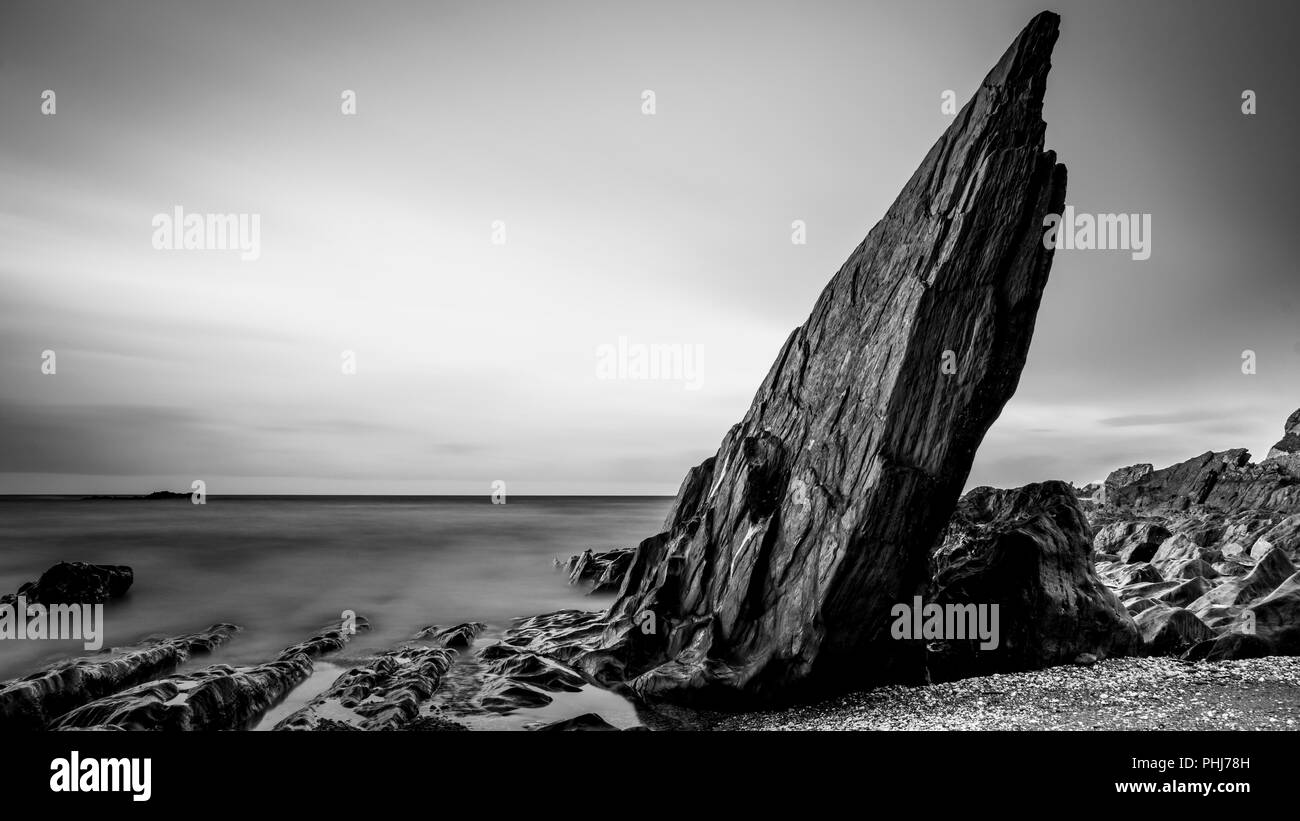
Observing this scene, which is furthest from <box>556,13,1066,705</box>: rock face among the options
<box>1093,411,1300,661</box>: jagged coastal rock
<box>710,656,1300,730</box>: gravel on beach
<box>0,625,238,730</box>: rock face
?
<box>0,625,238,730</box>: rock face

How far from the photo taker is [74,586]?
711 inches

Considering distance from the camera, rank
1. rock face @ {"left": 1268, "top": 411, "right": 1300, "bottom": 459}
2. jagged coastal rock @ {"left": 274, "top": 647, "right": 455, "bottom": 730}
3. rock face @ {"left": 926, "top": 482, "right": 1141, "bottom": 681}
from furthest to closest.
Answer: rock face @ {"left": 1268, "top": 411, "right": 1300, "bottom": 459} → rock face @ {"left": 926, "top": 482, "right": 1141, "bottom": 681} → jagged coastal rock @ {"left": 274, "top": 647, "right": 455, "bottom": 730}

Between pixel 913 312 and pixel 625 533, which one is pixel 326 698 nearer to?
pixel 913 312

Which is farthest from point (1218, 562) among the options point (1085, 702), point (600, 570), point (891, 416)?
point (600, 570)

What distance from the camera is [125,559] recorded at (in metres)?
27.4

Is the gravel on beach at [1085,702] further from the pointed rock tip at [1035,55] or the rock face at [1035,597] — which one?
the pointed rock tip at [1035,55]

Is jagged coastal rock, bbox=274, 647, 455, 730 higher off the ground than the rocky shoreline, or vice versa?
the rocky shoreline

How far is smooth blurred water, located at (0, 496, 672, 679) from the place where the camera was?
16.3 meters

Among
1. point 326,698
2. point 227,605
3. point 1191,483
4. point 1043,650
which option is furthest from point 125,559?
point 1191,483

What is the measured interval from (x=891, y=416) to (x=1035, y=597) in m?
5.10

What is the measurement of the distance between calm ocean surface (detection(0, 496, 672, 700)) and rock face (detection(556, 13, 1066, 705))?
977 cm

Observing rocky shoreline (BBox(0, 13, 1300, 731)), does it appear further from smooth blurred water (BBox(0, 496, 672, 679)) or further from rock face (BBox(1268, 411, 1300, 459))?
rock face (BBox(1268, 411, 1300, 459))

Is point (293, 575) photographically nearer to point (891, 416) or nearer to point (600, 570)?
point (600, 570)

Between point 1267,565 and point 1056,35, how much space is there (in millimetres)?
12552
